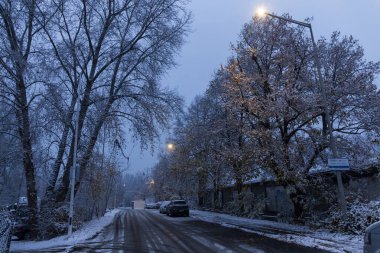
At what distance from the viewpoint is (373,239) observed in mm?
7668

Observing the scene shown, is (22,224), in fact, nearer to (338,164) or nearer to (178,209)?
(338,164)

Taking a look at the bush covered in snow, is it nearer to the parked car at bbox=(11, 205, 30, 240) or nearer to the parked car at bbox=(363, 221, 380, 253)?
the parked car at bbox=(363, 221, 380, 253)

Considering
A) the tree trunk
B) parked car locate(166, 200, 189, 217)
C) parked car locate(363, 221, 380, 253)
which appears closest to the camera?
parked car locate(363, 221, 380, 253)

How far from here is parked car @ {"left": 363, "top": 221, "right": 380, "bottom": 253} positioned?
298 inches

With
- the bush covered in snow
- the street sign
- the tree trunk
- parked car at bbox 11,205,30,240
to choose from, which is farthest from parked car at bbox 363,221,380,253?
parked car at bbox 11,205,30,240

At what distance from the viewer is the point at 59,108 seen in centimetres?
2166

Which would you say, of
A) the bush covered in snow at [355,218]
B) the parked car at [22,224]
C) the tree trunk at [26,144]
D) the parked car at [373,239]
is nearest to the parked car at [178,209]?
the parked car at [22,224]

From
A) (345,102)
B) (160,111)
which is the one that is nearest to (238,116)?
(160,111)

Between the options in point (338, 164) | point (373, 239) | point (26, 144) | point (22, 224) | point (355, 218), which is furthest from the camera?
point (22, 224)

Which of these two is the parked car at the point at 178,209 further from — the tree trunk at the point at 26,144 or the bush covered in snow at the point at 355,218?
the bush covered in snow at the point at 355,218

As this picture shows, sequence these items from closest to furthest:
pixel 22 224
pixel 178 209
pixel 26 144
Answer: pixel 26 144 → pixel 22 224 → pixel 178 209

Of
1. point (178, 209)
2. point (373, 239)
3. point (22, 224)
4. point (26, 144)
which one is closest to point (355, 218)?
point (373, 239)

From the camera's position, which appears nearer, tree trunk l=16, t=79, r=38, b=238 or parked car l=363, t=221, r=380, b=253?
parked car l=363, t=221, r=380, b=253

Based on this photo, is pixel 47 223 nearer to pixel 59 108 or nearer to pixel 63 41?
pixel 59 108
